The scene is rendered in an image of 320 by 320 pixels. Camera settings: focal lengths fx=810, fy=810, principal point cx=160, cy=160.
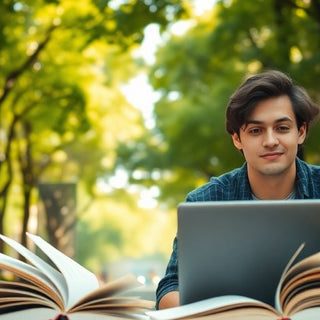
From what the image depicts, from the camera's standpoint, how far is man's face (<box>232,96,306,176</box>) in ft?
8.54

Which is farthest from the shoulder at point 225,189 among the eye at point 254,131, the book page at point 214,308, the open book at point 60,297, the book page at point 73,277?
the book page at point 214,308

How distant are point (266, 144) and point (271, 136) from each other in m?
0.03

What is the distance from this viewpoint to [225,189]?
2945 mm

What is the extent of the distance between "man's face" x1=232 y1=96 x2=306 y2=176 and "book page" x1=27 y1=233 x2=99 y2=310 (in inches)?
31.1

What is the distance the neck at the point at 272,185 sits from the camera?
2.78 metres

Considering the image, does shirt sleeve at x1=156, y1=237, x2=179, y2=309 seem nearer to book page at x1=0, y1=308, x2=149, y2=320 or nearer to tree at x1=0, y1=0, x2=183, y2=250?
book page at x1=0, y1=308, x2=149, y2=320

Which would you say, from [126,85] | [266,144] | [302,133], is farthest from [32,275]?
[126,85]

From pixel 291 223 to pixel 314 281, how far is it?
0.48ft

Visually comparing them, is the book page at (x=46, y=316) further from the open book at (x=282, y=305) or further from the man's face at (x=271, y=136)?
the man's face at (x=271, y=136)

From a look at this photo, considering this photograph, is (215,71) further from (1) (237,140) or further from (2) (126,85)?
(1) (237,140)

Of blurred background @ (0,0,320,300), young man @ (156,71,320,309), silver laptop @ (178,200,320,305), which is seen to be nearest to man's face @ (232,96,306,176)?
young man @ (156,71,320,309)

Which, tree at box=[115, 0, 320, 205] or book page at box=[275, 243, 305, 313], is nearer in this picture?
book page at box=[275, 243, 305, 313]

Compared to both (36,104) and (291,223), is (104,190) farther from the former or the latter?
(291,223)

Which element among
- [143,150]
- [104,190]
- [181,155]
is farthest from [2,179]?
[104,190]
